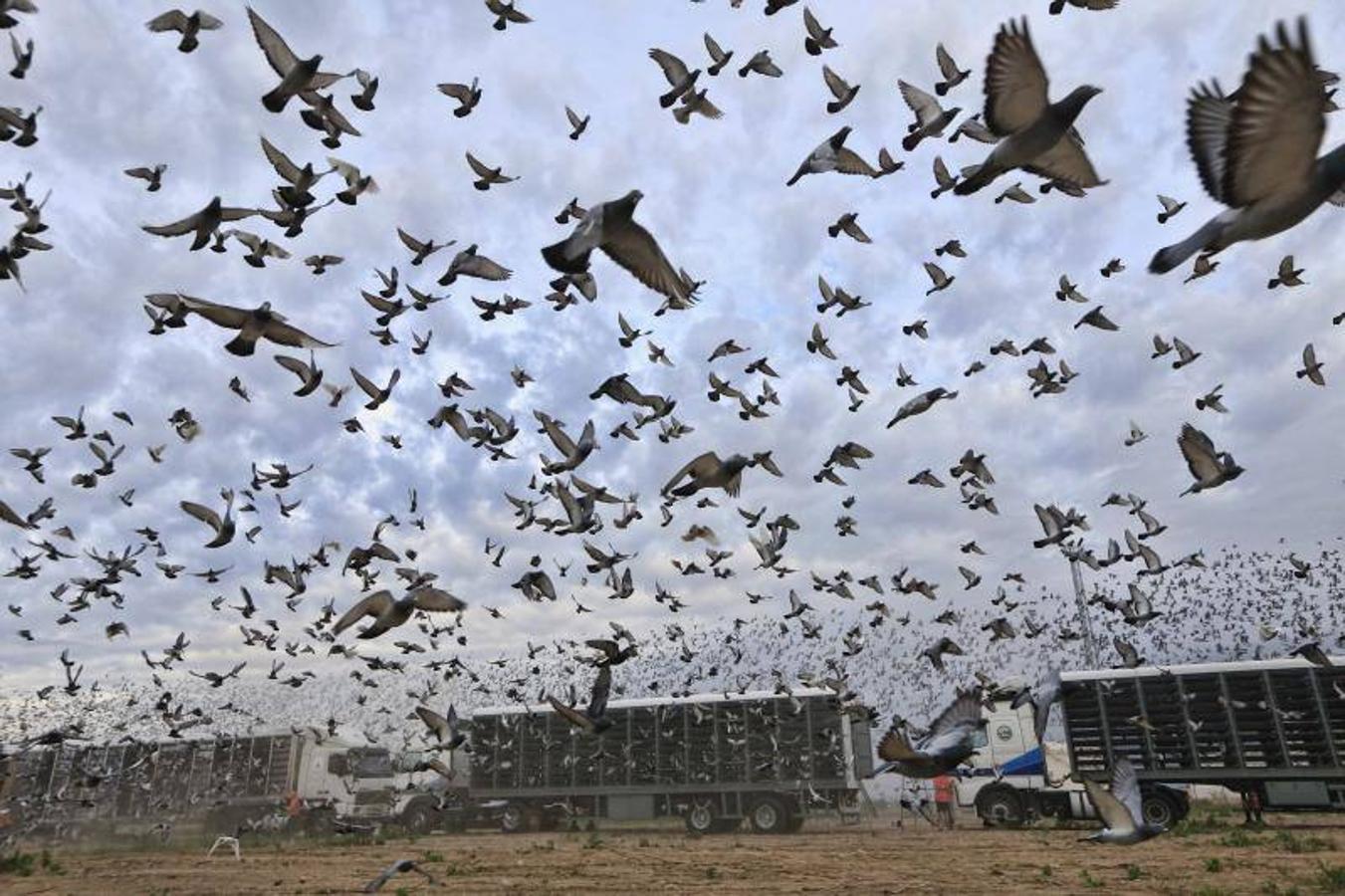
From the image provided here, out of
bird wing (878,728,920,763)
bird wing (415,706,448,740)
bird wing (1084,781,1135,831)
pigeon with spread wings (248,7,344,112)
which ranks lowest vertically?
bird wing (1084,781,1135,831)

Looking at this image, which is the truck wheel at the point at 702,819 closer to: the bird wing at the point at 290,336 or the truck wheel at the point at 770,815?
the truck wheel at the point at 770,815

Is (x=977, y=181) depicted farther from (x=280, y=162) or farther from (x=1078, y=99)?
(x=280, y=162)

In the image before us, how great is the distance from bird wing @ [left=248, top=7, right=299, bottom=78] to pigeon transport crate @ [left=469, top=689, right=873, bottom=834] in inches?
858

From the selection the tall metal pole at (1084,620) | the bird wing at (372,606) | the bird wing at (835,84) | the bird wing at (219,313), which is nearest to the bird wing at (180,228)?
the bird wing at (219,313)

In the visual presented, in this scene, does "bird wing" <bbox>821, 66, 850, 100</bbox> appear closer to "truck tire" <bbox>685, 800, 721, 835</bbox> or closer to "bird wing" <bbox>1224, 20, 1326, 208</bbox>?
"bird wing" <bbox>1224, 20, 1326, 208</bbox>

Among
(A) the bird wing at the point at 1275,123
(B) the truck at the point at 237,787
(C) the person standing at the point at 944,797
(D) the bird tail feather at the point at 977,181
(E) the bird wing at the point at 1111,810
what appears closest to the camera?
(A) the bird wing at the point at 1275,123

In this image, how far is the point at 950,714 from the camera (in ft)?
32.6

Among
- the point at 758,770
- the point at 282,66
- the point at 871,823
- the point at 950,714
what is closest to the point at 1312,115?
the point at 950,714

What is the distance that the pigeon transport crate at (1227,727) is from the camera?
2244cm

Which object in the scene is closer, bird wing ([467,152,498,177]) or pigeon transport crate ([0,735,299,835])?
bird wing ([467,152,498,177])

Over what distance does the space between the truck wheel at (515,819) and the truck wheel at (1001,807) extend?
16501mm

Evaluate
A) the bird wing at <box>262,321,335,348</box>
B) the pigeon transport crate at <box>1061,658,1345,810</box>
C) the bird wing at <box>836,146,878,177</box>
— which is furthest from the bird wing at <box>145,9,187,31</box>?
the pigeon transport crate at <box>1061,658,1345,810</box>

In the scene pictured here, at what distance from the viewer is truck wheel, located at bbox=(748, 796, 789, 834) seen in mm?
28203

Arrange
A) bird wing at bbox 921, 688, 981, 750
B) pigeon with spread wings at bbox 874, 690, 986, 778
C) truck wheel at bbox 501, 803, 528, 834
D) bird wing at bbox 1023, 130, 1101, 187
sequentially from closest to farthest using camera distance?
pigeon with spread wings at bbox 874, 690, 986, 778
bird wing at bbox 1023, 130, 1101, 187
bird wing at bbox 921, 688, 981, 750
truck wheel at bbox 501, 803, 528, 834
